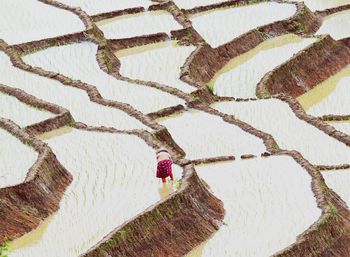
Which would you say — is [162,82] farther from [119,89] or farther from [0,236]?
[0,236]

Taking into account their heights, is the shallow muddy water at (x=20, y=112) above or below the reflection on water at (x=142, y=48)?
below

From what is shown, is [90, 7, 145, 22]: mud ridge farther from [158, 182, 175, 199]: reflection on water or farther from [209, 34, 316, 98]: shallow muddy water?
[158, 182, 175, 199]: reflection on water

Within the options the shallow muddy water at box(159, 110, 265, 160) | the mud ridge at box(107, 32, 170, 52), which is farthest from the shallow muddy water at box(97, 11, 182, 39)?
the shallow muddy water at box(159, 110, 265, 160)

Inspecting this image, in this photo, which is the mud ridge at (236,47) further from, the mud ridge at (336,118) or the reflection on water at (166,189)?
the reflection on water at (166,189)

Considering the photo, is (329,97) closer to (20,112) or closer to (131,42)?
(131,42)

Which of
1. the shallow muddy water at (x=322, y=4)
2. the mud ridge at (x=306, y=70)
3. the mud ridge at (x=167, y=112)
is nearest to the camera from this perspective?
the mud ridge at (x=167, y=112)

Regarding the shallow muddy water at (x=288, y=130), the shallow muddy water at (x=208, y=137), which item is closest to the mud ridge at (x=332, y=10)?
the shallow muddy water at (x=288, y=130)

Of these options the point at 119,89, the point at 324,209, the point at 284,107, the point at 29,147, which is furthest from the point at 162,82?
the point at 324,209
